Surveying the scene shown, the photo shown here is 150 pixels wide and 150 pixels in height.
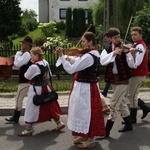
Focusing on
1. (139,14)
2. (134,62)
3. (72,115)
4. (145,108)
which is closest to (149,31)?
(139,14)

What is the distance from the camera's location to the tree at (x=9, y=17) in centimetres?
1714

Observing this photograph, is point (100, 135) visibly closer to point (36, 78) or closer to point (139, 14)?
point (36, 78)

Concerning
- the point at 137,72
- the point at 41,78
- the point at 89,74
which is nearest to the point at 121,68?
the point at 89,74

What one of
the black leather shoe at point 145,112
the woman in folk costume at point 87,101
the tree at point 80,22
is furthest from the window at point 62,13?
the woman in folk costume at point 87,101

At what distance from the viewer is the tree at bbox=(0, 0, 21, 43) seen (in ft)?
56.2

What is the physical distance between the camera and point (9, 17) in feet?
56.7

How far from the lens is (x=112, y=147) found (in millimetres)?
5219

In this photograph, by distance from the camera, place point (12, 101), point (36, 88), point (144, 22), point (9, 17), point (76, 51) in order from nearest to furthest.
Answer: point (76, 51), point (36, 88), point (12, 101), point (144, 22), point (9, 17)

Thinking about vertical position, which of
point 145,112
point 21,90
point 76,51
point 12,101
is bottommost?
point 12,101

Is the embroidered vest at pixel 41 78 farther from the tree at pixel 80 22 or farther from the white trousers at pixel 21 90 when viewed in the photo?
the tree at pixel 80 22

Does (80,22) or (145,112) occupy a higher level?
(80,22)

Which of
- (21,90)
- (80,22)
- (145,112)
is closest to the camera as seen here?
(21,90)

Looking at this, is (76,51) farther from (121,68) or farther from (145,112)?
(145,112)

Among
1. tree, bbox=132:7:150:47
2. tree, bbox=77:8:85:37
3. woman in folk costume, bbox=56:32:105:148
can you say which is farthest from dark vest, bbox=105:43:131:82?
tree, bbox=77:8:85:37
